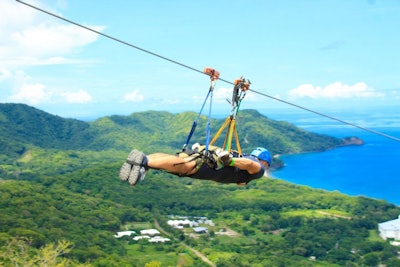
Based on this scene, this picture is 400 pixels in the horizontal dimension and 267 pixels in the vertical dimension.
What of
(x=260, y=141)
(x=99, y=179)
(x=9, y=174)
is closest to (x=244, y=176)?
(x=99, y=179)

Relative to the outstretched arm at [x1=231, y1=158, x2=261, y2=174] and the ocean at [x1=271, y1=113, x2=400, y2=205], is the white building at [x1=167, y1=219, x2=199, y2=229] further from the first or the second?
the outstretched arm at [x1=231, y1=158, x2=261, y2=174]

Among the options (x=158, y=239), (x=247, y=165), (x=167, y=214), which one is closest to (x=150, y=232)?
(x=158, y=239)

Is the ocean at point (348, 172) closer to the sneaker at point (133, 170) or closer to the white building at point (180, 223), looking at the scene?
the white building at point (180, 223)

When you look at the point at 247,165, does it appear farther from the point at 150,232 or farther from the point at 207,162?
the point at 150,232

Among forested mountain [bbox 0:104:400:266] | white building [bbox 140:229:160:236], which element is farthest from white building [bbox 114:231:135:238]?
white building [bbox 140:229:160:236]

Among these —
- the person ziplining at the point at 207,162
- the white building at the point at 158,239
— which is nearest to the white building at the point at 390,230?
the white building at the point at 158,239

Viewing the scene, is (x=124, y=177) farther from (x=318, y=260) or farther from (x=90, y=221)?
(x=90, y=221)
